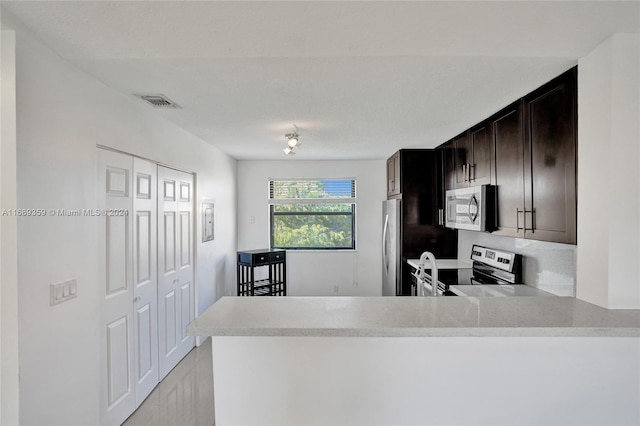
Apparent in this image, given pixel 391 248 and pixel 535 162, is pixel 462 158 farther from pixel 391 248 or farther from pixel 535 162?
pixel 391 248

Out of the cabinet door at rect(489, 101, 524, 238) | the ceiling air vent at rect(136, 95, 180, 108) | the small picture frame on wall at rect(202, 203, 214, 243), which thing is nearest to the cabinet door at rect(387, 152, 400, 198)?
the cabinet door at rect(489, 101, 524, 238)

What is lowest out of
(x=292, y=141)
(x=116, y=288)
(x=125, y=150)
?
(x=116, y=288)

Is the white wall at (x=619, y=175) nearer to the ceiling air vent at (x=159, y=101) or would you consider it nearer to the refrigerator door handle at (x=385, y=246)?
the ceiling air vent at (x=159, y=101)

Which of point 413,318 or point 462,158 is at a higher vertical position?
point 462,158

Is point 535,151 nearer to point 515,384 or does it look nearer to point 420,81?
point 420,81

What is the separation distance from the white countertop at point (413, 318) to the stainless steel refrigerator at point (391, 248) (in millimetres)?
2560

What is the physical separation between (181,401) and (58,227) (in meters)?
1.71

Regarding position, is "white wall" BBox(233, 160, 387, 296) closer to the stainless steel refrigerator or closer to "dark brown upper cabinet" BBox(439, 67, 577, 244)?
the stainless steel refrigerator

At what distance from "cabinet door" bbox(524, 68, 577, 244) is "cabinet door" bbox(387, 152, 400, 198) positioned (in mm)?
2155

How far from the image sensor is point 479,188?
8.74 ft

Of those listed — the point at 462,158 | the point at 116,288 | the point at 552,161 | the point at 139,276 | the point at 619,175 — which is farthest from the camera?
the point at 462,158

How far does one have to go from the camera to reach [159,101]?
2326 millimetres

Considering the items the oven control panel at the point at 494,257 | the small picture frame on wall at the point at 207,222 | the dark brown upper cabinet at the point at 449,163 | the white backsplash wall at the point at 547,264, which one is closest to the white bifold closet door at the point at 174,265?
the small picture frame on wall at the point at 207,222

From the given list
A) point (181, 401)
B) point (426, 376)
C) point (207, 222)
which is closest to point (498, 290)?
point (426, 376)
